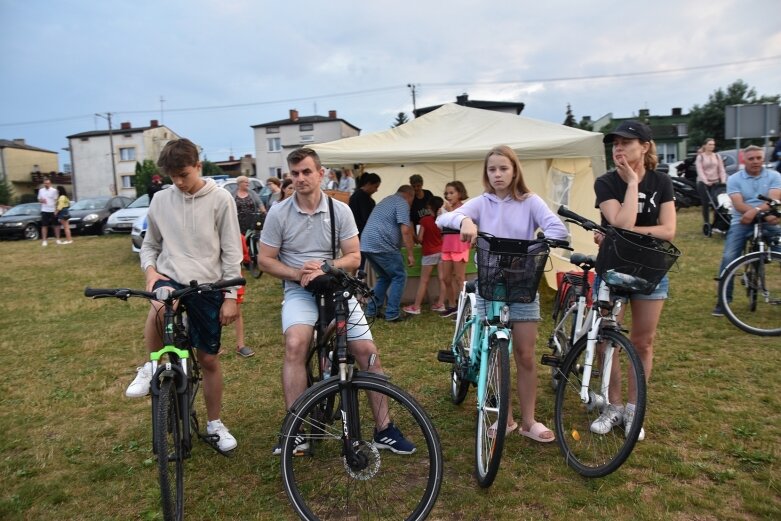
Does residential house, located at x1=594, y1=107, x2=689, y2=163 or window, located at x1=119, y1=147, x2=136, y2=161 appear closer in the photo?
residential house, located at x1=594, y1=107, x2=689, y2=163

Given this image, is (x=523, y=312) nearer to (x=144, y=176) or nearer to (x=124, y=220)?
(x=124, y=220)

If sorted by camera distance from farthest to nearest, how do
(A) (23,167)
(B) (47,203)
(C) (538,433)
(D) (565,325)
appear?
(A) (23,167) → (B) (47,203) → (D) (565,325) → (C) (538,433)

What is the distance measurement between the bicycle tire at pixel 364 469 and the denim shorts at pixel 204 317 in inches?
35.6

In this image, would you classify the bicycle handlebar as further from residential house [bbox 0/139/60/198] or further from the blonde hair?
residential house [bbox 0/139/60/198]

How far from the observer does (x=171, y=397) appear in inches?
117

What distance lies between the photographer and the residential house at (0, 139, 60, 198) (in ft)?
200

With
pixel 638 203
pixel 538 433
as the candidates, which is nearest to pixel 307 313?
pixel 538 433

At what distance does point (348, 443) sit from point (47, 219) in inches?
728

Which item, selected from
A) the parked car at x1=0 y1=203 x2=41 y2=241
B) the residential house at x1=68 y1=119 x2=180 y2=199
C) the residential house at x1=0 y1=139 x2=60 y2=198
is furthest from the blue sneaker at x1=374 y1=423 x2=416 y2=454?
the residential house at x1=0 y1=139 x2=60 y2=198

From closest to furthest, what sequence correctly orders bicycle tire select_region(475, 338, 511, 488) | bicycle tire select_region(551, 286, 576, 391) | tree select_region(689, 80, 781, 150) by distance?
bicycle tire select_region(475, 338, 511, 488)
bicycle tire select_region(551, 286, 576, 391)
tree select_region(689, 80, 781, 150)

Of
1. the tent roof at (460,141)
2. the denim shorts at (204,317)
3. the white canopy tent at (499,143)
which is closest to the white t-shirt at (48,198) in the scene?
the white canopy tent at (499,143)

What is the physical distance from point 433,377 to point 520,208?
219 cm

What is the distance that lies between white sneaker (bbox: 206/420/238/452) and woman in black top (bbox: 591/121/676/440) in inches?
91.2

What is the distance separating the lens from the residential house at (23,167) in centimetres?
6088
